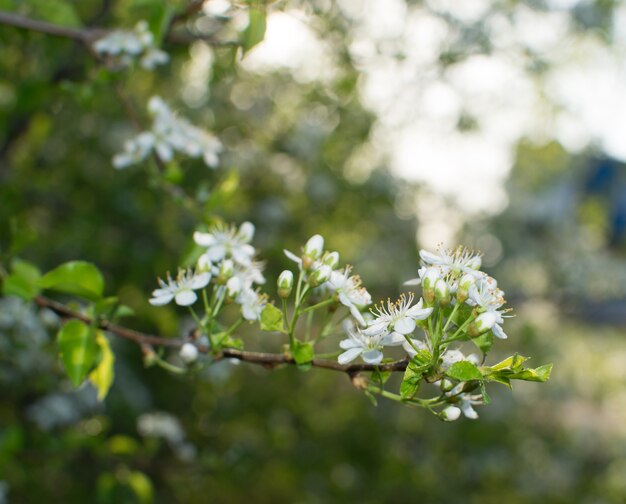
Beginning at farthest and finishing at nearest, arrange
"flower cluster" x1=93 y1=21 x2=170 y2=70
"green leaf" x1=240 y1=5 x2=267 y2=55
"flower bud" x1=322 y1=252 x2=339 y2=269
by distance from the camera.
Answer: "flower cluster" x1=93 y1=21 x2=170 y2=70 < "green leaf" x1=240 y1=5 x2=267 y2=55 < "flower bud" x1=322 y1=252 x2=339 y2=269

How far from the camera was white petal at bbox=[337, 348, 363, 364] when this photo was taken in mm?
964

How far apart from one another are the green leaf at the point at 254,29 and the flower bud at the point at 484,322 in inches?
35.1

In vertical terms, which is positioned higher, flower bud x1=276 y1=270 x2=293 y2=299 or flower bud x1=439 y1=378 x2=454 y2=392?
flower bud x1=439 y1=378 x2=454 y2=392

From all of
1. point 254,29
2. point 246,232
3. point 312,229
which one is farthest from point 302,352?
point 312,229

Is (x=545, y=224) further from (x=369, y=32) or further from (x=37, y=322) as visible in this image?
(x=37, y=322)

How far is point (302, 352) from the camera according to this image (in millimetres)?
1014

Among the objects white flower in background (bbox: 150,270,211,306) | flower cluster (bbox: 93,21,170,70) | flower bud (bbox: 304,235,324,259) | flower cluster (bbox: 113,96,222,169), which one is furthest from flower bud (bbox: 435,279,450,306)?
flower cluster (bbox: 93,21,170,70)

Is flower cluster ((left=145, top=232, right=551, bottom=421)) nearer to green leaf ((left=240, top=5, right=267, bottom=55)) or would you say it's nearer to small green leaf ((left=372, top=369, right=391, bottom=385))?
small green leaf ((left=372, top=369, right=391, bottom=385))

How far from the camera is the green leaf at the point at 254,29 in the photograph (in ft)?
5.05

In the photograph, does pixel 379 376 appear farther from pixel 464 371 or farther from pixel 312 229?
pixel 312 229

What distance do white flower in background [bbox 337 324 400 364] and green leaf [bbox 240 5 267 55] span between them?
800mm

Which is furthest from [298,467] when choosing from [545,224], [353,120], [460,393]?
[460,393]

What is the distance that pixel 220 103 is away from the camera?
498 cm

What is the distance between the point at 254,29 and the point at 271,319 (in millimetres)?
767
